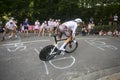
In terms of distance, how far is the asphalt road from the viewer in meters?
14.2

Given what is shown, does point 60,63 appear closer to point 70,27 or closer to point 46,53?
point 46,53

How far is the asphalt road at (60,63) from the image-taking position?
1425 cm

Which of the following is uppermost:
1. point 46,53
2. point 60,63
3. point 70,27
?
point 70,27

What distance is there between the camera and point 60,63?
52.2 ft

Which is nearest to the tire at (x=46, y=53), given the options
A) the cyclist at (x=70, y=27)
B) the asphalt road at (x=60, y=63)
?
A: the asphalt road at (x=60, y=63)

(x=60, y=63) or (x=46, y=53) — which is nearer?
(x=46, y=53)

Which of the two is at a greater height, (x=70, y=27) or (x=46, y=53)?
(x=70, y=27)

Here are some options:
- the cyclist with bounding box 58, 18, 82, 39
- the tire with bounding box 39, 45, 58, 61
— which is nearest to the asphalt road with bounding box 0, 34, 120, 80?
the tire with bounding box 39, 45, 58, 61

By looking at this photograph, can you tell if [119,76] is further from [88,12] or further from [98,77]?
[88,12]

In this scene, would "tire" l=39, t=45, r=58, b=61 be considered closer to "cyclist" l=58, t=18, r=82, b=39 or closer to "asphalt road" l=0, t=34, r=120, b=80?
"asphalt road" l=0, t=34, r=120, b=80

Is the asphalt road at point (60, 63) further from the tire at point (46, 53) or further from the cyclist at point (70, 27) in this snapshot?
the cyclist at point (70, 27)

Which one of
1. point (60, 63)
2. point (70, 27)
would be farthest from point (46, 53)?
point (70, 27)

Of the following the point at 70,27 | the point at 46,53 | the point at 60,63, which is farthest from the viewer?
the point at 70,27

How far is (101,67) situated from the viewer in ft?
51.0
